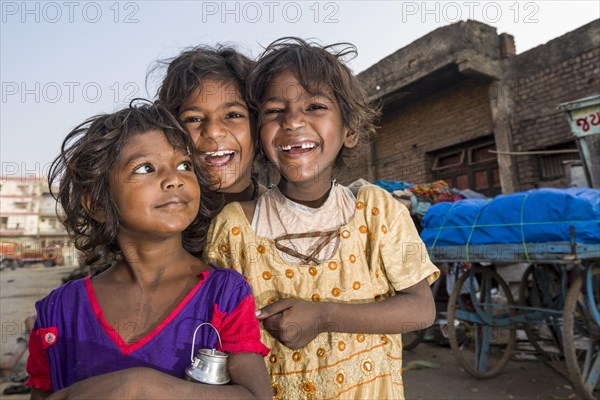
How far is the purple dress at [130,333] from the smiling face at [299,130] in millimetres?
468

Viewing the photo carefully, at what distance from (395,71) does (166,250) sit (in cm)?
917

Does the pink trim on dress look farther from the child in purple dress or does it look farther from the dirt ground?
the dirt ground

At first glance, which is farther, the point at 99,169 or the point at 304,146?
the point at 304,146

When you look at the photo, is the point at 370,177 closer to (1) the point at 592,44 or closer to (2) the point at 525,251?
(1) the point at 592,44

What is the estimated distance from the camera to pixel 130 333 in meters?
1.20

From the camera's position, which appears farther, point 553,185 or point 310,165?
point 553,185

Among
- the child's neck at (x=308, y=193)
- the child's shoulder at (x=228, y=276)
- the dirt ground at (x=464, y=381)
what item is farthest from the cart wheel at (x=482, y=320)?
the child's shoulder at (x=228, y=276)

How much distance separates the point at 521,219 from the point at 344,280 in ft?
10.9

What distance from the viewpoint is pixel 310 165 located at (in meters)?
1.51

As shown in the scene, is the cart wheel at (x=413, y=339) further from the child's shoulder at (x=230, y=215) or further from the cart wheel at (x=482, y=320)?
the child's shoulder at (x=230, y=215)

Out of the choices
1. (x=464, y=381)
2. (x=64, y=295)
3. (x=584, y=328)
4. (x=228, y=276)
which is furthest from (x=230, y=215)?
(x=464, y=381)

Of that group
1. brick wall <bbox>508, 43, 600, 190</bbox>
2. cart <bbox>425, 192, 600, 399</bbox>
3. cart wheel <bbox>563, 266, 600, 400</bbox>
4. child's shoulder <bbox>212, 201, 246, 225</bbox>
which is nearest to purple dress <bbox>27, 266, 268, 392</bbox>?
child's shoulder <bbox>212, 201, 246, 225</bbox>

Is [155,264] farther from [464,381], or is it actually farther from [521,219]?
[464,381]

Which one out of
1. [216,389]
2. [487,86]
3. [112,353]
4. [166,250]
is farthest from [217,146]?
[487,86]
